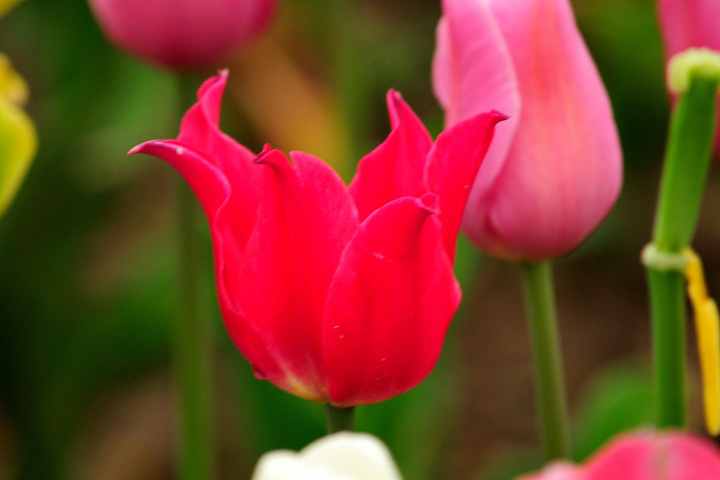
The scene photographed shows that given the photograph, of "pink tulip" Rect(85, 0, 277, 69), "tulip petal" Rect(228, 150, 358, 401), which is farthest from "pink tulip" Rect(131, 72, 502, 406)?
"pink tulip" Rect(85, 0, 277, 69)

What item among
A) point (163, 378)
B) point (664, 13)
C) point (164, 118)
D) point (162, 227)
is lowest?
point (163, 378)

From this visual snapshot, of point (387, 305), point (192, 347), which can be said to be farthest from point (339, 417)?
point (192, 347)

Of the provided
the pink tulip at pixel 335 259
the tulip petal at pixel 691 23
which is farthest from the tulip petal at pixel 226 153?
the tulip petal at pixel 691 23

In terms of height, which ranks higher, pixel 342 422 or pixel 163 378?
pixel 342 422

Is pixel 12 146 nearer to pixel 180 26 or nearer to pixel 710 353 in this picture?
pixel 180 26

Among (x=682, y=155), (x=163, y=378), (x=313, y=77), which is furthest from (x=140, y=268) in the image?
(x=682, y=155)

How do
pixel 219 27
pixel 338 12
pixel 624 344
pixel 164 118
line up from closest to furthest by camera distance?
Answer: pixel 219 27
pixel 338 12
pixel 164 118
pixel 624 344

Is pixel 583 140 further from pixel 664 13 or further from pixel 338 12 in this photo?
pixel 338 12

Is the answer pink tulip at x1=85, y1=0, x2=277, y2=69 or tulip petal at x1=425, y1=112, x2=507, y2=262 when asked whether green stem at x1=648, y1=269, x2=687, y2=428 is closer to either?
tulip petal at x1=425, y1=112, x2=507, y2=262
